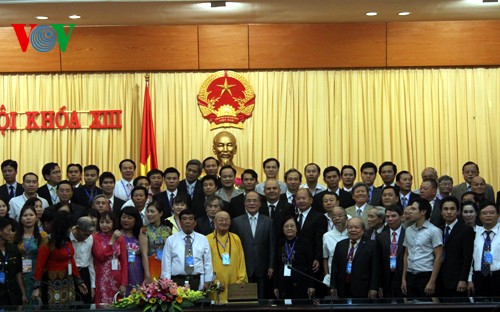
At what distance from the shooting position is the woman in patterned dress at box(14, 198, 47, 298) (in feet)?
28.9

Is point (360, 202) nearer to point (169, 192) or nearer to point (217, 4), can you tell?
point (169, 192)

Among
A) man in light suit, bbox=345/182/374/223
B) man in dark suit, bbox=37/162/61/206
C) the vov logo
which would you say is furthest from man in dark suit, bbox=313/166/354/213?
the vov logo

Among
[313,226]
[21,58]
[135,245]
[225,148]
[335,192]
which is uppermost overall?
[21,58]

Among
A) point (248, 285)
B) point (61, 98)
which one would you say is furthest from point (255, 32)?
point (248, 285)

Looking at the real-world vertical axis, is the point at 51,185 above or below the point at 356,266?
above

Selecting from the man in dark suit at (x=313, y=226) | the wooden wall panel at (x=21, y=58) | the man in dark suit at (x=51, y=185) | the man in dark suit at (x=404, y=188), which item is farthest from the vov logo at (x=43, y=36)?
the man in dark suit at (x=404, y=188)

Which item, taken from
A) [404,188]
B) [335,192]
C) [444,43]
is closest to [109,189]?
[335,192]

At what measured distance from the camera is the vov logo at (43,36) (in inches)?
482

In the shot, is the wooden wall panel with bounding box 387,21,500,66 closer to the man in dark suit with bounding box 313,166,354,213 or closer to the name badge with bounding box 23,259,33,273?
the man in dark suit with bounding box 313,166,354,213

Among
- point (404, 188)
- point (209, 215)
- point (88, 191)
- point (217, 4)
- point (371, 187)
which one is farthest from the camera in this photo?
point (217, 4)

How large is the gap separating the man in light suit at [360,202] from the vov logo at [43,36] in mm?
4373

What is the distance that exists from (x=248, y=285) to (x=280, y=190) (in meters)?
2.73

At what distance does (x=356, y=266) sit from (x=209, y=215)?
59.3 inches

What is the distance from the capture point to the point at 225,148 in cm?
1238
